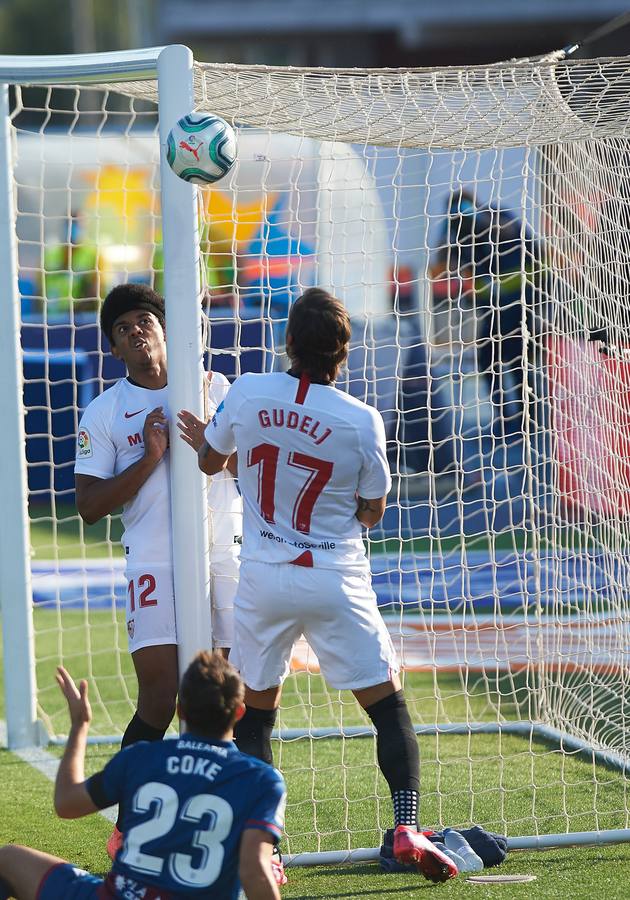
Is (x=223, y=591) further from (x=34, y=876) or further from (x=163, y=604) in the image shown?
(x=34, y=876)

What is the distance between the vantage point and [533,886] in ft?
13.0

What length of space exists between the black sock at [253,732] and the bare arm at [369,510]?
2.31 feet

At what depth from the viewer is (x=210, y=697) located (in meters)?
2.94

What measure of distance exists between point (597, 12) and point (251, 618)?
94.5ft

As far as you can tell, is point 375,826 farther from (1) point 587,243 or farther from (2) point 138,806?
(1) point 587,243

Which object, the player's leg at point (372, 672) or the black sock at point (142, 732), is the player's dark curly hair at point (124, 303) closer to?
the player's leg at point (372, 672)

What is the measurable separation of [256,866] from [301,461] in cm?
126

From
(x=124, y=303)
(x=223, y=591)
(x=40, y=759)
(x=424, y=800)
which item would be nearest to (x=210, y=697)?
(x=223, y=591)

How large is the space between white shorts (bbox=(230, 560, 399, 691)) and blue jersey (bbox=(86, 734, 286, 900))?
0.81 meters

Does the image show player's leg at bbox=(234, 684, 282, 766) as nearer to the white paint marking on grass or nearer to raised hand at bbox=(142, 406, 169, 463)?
raised hand at bbox=(142, 406, 169, 463)

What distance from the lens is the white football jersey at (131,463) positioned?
418 centimetres

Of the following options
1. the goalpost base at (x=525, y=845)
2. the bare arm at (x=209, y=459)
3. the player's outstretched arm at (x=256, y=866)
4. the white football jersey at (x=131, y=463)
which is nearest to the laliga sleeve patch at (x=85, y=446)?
the white football jersey at (x=131, y=463)

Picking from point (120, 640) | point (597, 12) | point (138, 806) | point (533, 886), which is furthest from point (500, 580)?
point (597, 12)

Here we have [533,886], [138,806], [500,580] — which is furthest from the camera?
[500,580]
